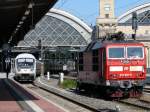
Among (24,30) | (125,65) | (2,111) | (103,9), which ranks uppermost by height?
(103,9)

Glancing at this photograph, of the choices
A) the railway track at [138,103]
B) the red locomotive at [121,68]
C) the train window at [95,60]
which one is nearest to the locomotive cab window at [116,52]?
the red locomotive at [121,68]

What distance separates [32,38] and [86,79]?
12814 centimetres

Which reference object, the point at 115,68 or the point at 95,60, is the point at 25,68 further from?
the point at 115,68

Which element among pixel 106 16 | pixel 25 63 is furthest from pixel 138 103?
pixel 106 16

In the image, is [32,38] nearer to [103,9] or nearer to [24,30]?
[103,9]

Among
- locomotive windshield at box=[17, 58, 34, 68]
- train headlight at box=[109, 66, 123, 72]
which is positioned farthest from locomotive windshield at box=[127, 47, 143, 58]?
locomotive windshield at box=[17, 58, 34, 68]

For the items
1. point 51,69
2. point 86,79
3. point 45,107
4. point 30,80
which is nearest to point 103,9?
point 51,69

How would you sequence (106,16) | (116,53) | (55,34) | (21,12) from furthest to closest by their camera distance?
(55,34) → (106,16) → (21,12) → (116,53)

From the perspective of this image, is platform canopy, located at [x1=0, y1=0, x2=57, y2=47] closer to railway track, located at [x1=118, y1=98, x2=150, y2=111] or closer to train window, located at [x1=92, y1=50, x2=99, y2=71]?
train window, located at [x1=92, y1=50, x2=99, y2=71]

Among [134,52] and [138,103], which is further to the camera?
[134,52]

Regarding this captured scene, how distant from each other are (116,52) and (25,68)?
106 ft

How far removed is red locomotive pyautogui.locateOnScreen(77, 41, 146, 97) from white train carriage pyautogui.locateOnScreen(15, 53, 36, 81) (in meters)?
30.7

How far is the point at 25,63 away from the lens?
61.2m

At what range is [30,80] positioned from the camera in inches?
2389
